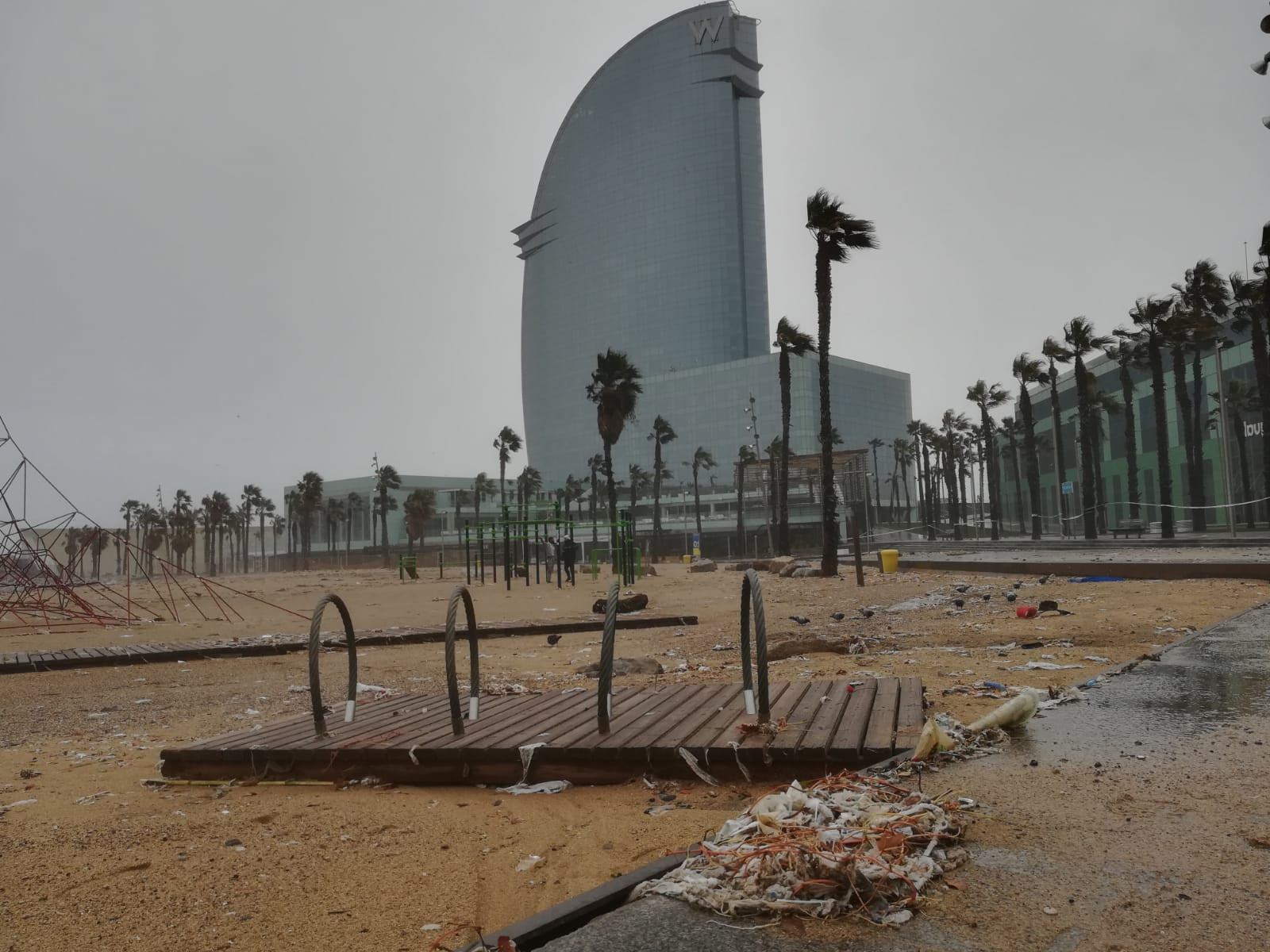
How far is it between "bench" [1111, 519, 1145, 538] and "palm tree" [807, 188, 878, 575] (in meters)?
23.7

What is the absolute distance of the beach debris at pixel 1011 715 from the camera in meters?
4.42

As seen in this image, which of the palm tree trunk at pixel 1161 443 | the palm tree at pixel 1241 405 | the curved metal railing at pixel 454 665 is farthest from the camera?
the palm tree at pixel 1241 405

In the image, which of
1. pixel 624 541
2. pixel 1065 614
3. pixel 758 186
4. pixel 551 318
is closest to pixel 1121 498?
pixel 624 541

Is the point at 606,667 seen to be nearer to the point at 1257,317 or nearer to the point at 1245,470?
the point at 1257,317

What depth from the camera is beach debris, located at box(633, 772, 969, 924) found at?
8.18 feet

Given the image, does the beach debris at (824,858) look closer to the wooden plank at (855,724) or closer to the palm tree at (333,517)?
the wooden plank at (855,724)

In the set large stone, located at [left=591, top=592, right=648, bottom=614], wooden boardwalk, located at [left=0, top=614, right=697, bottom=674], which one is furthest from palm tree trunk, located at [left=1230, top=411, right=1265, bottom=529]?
wooden boardwalk, located at [left=0, top=614, right=697, bottom=674]

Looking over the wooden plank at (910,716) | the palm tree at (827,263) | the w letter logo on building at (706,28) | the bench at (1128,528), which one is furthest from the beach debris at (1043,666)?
the w letter logo on building at (706,28)

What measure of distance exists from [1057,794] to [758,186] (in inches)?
6834

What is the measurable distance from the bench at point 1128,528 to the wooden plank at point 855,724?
43.2 m

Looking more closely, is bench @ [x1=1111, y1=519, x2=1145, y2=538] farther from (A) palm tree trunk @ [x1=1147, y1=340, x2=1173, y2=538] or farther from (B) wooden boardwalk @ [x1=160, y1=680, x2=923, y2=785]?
(B) wooden boardwalk @ [x1=160, y1=680, x2=923, y2=785]

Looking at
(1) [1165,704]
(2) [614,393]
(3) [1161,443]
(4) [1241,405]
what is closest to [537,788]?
(1) [1165,704]

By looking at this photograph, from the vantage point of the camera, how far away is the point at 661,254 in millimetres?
164000

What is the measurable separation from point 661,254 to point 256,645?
158539 mm
